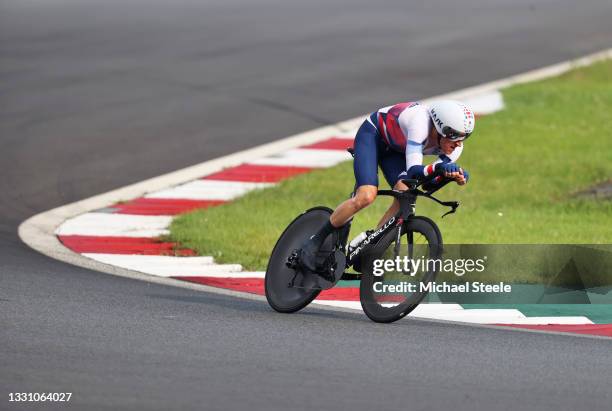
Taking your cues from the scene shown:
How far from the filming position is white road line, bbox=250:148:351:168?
54.2 ft

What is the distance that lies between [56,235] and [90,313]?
3.87 metres

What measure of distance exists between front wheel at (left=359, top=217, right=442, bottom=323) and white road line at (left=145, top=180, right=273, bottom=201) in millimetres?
5502

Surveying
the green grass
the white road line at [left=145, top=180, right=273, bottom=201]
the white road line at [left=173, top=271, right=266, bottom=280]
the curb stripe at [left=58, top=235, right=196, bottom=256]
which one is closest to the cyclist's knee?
the white road line at [left=173, top=271, right=266, bottom=280]

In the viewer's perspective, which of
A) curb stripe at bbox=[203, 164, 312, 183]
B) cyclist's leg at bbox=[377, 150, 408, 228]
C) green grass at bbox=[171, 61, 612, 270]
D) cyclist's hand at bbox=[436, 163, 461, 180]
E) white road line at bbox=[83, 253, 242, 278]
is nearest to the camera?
cyclist's hand at bbox=[436, 163, 461, 180]

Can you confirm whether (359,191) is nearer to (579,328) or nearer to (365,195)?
(365,195)

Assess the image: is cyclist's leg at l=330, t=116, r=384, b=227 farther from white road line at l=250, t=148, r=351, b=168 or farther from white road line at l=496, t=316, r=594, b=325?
white road line at l=250, t=148, r=351, b=168

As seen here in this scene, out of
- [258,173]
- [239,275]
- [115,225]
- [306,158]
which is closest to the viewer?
[239,275]

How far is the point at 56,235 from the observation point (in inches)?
509

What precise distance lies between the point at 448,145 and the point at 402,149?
430 mm

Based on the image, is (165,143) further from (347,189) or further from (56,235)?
(56,235)

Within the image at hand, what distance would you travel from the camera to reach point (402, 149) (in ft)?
30.8

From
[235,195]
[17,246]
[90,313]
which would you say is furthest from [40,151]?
[90,313]

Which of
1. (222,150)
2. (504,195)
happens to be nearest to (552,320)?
(504,195)

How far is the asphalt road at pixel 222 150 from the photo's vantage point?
731 centimetres
